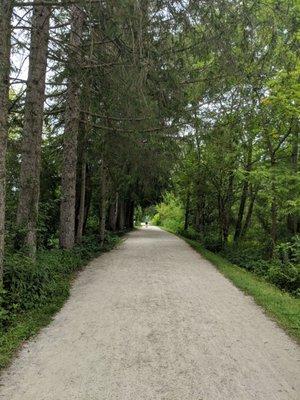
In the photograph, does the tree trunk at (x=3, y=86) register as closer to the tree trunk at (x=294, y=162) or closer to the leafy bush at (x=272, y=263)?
the leafy bush at (x=272, y=263)

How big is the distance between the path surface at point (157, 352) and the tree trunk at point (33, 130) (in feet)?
6.83

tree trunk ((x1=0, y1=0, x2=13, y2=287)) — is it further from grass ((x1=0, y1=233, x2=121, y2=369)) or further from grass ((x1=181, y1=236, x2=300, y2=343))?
grass ((x1=181, y1=236, x2=300, y2=343))

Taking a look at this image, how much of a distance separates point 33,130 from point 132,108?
91.2 inches

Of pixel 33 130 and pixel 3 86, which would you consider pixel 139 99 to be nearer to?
pixel 3 86

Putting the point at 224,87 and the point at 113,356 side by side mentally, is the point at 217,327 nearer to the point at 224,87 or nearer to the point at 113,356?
the point at 113,356

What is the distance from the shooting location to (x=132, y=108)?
32.6ft

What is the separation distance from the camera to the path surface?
4.22 meters

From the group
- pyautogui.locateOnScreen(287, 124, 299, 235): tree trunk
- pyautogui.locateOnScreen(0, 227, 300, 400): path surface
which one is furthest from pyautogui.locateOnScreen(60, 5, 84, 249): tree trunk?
pyautogui.locateOnScreen(287, 124, 299, 235): tree trunk

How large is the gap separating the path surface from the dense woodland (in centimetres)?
112

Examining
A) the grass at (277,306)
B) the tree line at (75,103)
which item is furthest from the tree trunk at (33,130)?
the grass at (277,306)

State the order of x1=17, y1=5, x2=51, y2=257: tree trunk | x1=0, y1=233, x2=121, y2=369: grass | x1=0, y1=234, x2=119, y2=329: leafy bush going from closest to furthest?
x1=0, y1=233, x2=121, y2=369: grass → x1=0, y1=234, x2=119, y2=329: leafy bush → x1=17, y1=5, x2=51, y2=257: tree trunk

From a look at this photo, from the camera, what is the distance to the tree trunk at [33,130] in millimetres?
9180

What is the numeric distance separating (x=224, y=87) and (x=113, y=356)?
7205 mm

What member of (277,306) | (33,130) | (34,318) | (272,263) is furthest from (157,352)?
(272,263)
